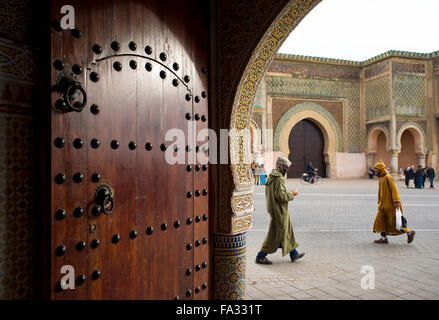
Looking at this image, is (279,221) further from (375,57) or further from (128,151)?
(375,57)

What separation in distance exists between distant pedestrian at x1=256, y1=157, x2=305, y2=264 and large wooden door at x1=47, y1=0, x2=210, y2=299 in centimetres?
216

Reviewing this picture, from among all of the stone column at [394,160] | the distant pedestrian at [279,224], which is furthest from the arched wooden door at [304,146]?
the distant pedestrian at [279,224]

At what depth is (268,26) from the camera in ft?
7.14

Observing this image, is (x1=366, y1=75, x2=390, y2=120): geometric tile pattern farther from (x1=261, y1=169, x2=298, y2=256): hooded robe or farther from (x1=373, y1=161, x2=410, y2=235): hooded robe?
(x1=261, y1=169, x2=298, y2=256): hooded robe

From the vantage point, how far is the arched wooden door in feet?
62.5

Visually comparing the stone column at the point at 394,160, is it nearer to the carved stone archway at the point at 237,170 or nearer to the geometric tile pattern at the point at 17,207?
the carved stone archway at the point at 237,170

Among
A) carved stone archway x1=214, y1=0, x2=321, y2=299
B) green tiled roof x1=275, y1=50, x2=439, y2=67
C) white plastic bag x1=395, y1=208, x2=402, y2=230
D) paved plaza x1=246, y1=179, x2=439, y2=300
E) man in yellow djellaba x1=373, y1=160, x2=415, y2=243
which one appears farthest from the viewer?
green tiled roof x1=275, y1=50, x2=439, y2=67

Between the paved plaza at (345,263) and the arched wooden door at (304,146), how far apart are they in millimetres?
11634

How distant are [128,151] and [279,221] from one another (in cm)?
296

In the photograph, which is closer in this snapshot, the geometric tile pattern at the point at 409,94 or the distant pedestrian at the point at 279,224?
the distant pedestrian at the point at 279,224

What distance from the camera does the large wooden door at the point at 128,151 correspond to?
51.3 inches

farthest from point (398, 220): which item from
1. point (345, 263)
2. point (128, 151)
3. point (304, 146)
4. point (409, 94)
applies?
point (409, 94)

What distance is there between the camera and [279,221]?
4.20 m
